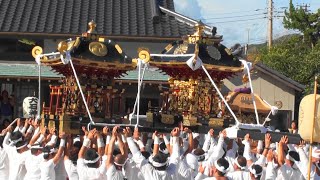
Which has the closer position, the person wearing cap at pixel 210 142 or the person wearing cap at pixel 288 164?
the person wearing cap at pixel 288 164

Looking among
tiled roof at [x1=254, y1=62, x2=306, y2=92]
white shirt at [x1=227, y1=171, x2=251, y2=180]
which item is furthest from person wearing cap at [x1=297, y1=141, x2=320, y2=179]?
tiled roof at [x1=254, y1=62, x2=306, y2=92]

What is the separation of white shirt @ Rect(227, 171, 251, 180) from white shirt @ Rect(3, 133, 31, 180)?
3027 mm

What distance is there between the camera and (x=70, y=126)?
12.4 m

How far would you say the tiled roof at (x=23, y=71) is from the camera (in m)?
18.3

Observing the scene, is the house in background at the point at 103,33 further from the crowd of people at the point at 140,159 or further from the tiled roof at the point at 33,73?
the crowd of people at the point at 140,159

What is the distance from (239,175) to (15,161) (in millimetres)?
3499

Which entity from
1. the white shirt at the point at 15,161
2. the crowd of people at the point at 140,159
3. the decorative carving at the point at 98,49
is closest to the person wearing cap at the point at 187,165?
the crowd of people at the point at 140,159

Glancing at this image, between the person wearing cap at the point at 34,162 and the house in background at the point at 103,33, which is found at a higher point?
the house in background at the point at 103,33

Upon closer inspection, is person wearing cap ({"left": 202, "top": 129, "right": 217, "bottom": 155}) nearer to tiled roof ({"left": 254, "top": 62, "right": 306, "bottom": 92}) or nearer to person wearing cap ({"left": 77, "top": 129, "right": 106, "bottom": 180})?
person wearing cap ({"left": 77, "top": 129, "right": 106, "bottom": 180})

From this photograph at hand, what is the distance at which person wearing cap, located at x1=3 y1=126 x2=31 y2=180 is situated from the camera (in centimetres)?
990

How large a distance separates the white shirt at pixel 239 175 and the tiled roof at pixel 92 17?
1233 centimetres

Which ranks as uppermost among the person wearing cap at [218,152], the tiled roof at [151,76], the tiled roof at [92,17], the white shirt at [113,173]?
the tiled roof at [92,17]

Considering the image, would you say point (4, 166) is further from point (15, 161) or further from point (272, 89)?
point (272, 89)

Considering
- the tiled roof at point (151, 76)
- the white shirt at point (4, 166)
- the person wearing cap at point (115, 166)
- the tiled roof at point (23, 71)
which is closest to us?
the person wearing cap at point (115, 166)
